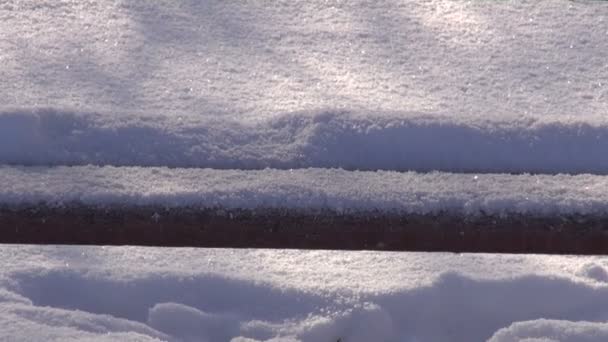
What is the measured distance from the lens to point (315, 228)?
1249mm

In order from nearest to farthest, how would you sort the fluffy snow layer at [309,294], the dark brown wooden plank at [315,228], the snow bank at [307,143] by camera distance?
the dark brown wooden plank at [315,228]
the snow bank at [307,143]
the fluffy snow layer at [309,294]

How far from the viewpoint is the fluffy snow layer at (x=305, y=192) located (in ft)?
4.11

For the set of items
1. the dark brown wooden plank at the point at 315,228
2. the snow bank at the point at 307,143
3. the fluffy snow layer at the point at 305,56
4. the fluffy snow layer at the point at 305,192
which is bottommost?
the dark brown wooden plank at the point at 315,228

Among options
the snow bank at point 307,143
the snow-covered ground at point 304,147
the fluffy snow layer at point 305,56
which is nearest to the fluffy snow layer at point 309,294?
the snow-covered ground at point 304,147

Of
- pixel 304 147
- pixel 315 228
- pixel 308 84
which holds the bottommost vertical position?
pixel 315 228

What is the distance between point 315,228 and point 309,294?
0.83m

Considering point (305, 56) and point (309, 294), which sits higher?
point (305, 56)

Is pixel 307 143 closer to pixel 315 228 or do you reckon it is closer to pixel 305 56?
pixel 315 228

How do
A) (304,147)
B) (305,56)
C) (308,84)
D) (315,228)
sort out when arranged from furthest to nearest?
(305,56) < (308,84) < (304,147) < (315,228)

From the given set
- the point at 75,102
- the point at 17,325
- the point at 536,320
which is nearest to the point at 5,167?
the point at 17,325

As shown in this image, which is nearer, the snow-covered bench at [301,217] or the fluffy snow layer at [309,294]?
the snow-covered bench at [301,217]

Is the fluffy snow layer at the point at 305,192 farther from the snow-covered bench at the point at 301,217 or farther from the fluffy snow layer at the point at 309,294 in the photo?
the fluffy snow layer at the point at 309,294

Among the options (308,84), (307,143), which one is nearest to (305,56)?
(308,84)

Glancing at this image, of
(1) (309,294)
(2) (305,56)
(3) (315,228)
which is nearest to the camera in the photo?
(3) (315,228)
